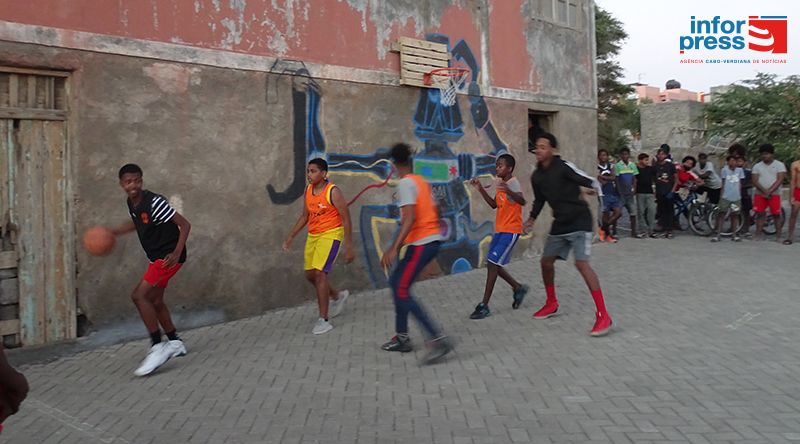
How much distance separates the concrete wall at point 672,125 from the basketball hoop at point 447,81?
21579 millimetres

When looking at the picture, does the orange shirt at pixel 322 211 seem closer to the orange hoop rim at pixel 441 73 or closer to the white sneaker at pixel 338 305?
the white sneaker at pixel 338 305

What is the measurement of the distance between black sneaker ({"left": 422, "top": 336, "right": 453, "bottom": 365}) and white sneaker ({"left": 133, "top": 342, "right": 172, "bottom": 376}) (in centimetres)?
204

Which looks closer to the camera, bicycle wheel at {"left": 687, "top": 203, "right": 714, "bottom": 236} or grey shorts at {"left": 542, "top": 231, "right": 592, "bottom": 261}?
grey shorts at {"left": 542, "top": 231, "right": 592, "bottom": 261}

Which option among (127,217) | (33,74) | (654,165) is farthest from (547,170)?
(654,165)

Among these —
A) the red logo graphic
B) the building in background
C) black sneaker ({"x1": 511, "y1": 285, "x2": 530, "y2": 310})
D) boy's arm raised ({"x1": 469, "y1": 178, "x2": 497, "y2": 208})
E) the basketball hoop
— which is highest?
the building in background

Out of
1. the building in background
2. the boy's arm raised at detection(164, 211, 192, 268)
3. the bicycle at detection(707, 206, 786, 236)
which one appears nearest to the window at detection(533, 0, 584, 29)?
the bicycle at detection(707, 206, 786, 236)

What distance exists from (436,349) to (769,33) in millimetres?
19607

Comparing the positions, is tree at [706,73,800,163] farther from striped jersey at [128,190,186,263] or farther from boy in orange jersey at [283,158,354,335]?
striped jersey at [128,190,186,263]

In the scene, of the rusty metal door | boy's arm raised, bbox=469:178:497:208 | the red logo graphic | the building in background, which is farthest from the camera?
the building in background

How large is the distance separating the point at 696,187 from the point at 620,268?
4.59 meters

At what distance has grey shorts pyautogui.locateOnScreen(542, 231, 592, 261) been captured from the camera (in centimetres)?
581

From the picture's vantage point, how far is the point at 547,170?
19.7 ft

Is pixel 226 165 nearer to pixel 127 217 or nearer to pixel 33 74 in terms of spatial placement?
pixel 127 217

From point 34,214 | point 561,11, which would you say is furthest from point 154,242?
point 561,11
